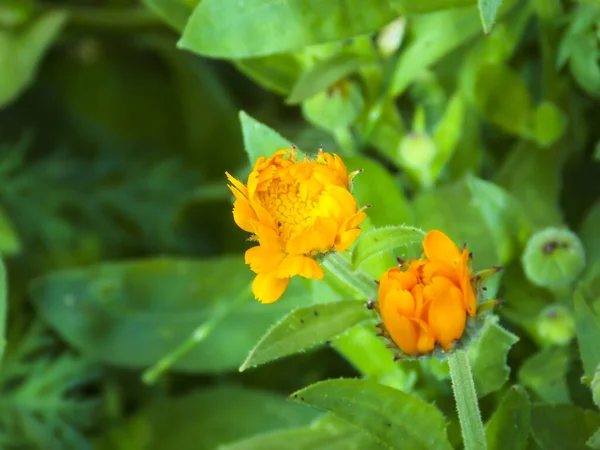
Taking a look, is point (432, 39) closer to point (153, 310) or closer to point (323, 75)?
point (323, 75)

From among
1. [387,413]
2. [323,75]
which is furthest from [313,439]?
[323,75]

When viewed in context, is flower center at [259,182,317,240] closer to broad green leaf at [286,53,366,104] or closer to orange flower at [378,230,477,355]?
orange flower at [378,230,477,355]

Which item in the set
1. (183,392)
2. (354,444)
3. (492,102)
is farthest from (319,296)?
(183,392)

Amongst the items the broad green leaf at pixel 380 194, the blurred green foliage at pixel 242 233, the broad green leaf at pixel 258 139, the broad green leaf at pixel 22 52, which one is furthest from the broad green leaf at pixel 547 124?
the broad green leaf at pixel 22 52

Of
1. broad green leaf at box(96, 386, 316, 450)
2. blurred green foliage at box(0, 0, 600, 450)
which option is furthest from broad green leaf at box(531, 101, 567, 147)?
broad green leaf at box(96, 386, 316, 450)

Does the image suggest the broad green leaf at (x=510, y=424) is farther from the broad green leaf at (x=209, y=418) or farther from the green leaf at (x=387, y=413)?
the broad green leaf at (x=209, y=418)
